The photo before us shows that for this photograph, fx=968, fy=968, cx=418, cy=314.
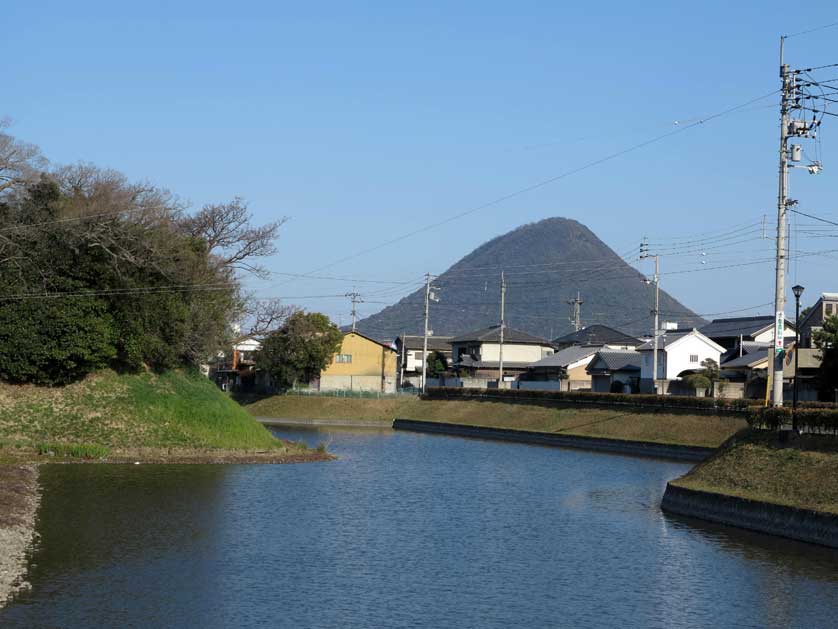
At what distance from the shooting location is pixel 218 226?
2702 inches

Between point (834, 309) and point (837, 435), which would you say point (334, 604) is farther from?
point (834, 309)

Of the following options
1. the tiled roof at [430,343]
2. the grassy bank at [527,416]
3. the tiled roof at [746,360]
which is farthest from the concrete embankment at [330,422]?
the tiled roof at [430,343]

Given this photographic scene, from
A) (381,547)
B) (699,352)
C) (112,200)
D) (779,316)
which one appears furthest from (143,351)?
(699,352)

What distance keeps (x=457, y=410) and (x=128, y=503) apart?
52.6 m

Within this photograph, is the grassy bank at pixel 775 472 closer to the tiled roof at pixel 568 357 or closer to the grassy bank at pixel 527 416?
the grassy bank at pixel 527 416

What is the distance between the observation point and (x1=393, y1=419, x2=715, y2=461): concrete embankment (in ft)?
179

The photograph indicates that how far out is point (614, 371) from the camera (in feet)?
288

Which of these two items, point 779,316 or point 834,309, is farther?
point 834,309

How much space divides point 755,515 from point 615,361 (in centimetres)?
6137

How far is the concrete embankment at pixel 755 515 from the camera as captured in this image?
25688mm

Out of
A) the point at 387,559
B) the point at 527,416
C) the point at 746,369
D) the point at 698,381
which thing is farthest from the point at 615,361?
the point at 387,559

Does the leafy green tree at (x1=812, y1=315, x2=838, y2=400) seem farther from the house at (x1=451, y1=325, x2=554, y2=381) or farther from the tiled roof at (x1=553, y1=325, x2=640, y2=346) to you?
the house at (x1=451, y1=325, x2=554, y2=381)

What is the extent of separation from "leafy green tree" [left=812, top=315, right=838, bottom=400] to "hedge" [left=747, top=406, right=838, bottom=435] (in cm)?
2737

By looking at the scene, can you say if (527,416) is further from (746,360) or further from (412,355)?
(412,355)
